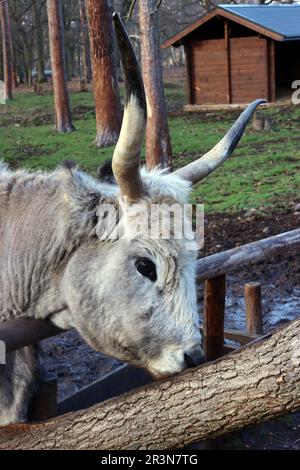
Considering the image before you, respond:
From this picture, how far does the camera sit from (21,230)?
9.86 ft

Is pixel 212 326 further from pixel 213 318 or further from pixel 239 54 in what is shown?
pixel 239 54

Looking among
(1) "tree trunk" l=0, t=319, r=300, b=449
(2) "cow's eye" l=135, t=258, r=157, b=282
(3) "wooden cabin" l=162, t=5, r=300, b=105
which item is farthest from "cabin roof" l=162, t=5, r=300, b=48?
(1) "tree trunk" l=0, t=319, r=300, b=449

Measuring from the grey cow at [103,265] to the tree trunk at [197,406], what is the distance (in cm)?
22

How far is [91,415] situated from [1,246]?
0.86 metres

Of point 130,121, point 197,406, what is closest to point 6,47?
point 130,121

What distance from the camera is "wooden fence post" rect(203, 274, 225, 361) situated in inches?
178

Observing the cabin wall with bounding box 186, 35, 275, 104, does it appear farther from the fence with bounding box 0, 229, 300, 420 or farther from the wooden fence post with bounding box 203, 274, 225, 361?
the wooden fence post with bounding box 203, 274, 225, 361

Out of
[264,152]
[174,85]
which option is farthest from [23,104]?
[264,152]

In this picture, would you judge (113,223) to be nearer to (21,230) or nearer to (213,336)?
(21,230)

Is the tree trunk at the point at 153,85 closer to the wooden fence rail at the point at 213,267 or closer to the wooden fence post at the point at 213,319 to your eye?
the wooden fence rail at the point at 213,267

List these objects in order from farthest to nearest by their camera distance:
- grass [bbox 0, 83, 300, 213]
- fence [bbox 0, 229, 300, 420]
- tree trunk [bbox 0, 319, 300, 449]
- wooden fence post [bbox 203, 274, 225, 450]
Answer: grass [bbox 0, 83, 300, 213]
wooden fence post [bbox 203, 274, 225, 450]
fence [bbox 0, 229, 300, 420]
tree trunk [bbox 0, 319, 300, 449]

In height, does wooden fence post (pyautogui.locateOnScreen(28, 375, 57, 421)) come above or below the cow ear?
below

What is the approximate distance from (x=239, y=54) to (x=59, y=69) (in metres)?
6.26

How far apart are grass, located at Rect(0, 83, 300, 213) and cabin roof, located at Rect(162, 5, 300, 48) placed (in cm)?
231
